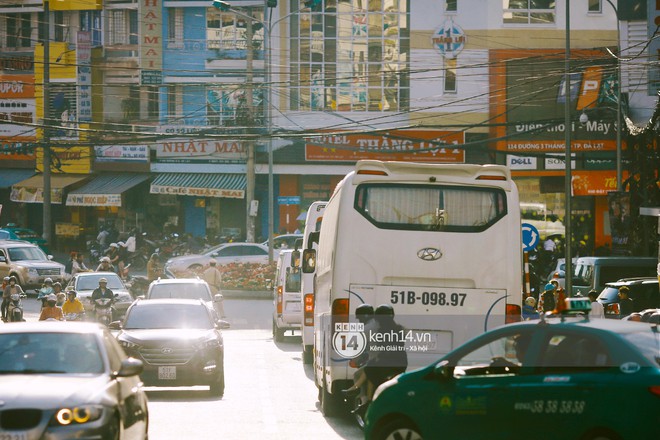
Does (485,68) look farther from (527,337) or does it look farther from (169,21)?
(527,337)

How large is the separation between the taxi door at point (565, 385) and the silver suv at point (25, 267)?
3243 centimetres

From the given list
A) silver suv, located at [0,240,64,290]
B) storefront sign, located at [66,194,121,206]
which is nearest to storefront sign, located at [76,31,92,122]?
storefront sign, located at [66,194,121,206]

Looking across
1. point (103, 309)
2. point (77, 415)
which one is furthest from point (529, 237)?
point (77, 415)

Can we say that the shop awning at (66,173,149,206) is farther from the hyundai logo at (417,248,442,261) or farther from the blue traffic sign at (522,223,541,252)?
the hyundai logo at (417,248,442,261)

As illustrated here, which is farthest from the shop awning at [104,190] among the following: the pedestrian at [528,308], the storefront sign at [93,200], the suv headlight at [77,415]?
the suv headlight at [77,415]

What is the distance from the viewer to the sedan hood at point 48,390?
9.12 m

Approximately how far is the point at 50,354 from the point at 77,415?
4.58 ft

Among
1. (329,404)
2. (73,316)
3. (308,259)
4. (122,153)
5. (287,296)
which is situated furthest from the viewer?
(122,153)

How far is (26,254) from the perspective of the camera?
41.5 meters

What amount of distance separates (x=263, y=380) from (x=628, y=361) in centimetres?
1232

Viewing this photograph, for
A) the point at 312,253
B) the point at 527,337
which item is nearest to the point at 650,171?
the point at 312,253

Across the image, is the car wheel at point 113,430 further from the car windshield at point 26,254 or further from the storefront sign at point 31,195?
the storefront sign at point 31,195

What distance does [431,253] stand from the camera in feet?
46.3

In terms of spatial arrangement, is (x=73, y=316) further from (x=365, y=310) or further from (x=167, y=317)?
(x=365, y=310)
